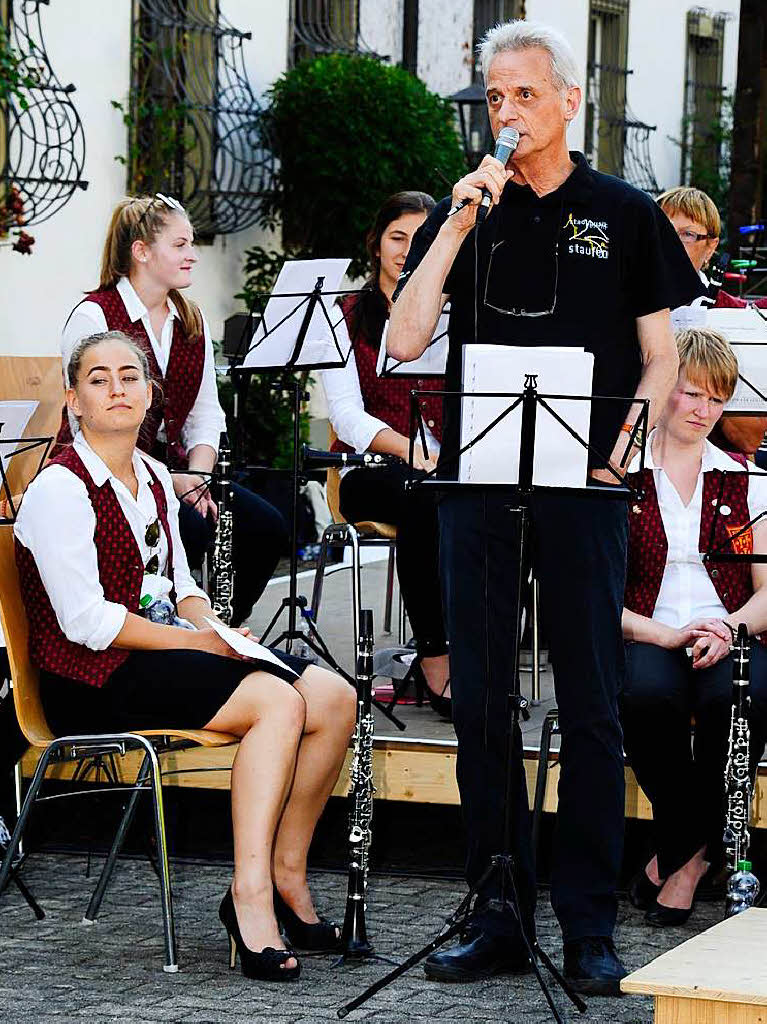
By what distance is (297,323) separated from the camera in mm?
5684

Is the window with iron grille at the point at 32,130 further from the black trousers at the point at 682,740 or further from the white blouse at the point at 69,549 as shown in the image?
the black trousers at the point at 682,740

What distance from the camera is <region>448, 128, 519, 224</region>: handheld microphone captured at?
11.9 feet

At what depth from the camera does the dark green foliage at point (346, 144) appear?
11078 millimetres

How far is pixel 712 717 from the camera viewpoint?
4551mm

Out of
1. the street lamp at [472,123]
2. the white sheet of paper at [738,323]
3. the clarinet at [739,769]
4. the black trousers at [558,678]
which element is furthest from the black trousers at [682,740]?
the street lamp at [472,123]

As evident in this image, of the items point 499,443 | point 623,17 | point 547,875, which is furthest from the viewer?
point 623,17

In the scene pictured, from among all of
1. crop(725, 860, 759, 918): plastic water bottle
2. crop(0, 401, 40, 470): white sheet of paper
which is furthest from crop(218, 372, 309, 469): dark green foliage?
crop(725, 860, 759, 918): plastic water bottle

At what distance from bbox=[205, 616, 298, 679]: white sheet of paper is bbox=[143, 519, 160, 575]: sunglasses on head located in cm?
23

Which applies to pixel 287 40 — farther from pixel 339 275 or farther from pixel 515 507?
pixel 515 507

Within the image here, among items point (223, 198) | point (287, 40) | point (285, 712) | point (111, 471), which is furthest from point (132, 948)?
point (287, 40)

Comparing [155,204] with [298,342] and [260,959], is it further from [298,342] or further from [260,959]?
[260,959]

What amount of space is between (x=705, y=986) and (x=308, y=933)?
1.28 metres

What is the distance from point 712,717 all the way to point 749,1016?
1358 millimetres

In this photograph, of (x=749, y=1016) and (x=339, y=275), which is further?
(x=339, y=275)
